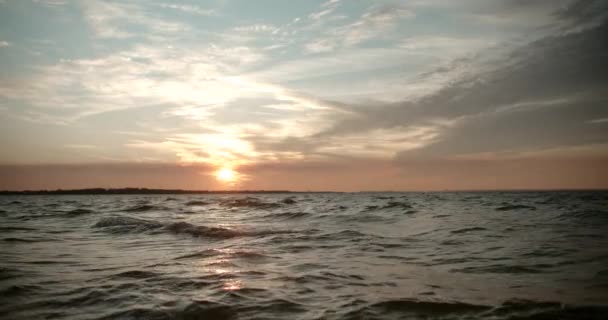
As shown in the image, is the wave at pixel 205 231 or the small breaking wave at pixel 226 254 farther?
the wave at pixel 205 231

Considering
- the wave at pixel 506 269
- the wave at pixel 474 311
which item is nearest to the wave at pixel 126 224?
the wave at pixel 506 269

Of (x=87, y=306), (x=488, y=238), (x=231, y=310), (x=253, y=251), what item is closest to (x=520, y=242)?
(x=488, y=238)

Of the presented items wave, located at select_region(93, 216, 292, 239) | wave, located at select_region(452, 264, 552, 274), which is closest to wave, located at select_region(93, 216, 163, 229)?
wave, located at select_region(93, 216, 292, 239)

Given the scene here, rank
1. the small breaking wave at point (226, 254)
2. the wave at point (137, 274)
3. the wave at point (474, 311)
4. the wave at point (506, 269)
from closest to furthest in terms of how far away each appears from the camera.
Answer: the wave at point (474, 311)
the wave at point (137, 274)
the wave at point (506, 269)
the small breaking wave at point (226, 254)

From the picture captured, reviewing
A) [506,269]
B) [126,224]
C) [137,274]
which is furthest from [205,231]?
[506,269]

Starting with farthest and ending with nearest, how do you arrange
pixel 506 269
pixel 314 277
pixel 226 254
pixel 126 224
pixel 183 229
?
pixel 126 224, pixel 183 229, pixel 226 254, pixel 506 269, pixel 314 277

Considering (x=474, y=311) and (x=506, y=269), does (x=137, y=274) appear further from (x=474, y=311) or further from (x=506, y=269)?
(x=506, y=269)

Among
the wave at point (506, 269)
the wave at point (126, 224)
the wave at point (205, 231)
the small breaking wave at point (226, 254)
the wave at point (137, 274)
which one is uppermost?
the wave at point (506, 269)

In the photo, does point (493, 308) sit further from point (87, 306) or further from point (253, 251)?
point (253, 251)

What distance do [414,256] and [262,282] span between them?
420cm

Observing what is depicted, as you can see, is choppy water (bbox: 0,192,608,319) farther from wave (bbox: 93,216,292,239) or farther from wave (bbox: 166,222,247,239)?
wave (bbox: 93,216,292,239)

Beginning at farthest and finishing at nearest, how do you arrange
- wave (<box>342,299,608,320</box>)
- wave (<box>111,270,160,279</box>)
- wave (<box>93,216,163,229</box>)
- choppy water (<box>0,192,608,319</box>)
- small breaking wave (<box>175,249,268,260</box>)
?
wave (<box>93,216,163,229</box>), small breaking wave (<box>175,249,268,260</box>), wave (<box>111,270,160,279</box>), choppy water (<box>0,192,608,319</box>), wave (<box>342,299,608,320</box>)

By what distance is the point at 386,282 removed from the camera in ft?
21.1

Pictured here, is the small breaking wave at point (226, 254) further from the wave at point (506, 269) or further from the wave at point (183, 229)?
the wave at point (506, 269)
